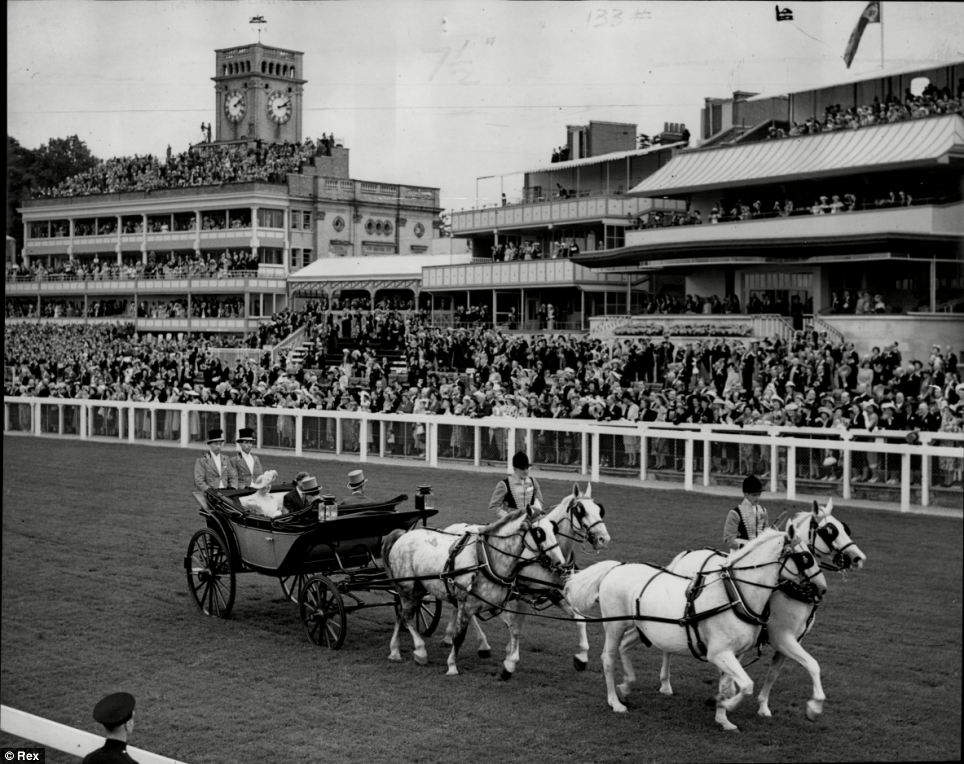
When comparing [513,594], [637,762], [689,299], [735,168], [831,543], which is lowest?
[637,762]

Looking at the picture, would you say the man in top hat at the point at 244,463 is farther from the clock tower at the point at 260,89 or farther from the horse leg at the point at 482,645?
the horse leg at the point at 482,645

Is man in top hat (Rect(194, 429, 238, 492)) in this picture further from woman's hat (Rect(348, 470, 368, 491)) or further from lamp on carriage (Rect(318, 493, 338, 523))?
lamp on carriage (Rect(318, 493, 338, 523))

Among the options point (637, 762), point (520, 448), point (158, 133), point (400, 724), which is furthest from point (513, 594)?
point (158, 133)

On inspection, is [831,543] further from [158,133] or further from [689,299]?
[158,133]

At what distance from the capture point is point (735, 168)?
29.6 ft

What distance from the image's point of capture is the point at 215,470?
32.3 feet

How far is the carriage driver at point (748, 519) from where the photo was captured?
24.7ft

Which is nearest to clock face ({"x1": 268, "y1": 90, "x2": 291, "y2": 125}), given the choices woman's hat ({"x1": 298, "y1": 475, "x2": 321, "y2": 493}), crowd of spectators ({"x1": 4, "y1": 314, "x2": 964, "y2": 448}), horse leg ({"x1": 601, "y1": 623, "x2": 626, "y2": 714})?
crowd of spectators ({"x1": 4, "y1": 314, "x2": 964, "y2": 448})

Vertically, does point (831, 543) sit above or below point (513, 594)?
above

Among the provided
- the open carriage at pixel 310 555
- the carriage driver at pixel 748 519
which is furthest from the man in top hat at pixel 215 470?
the carriage driver at pixel 748 519

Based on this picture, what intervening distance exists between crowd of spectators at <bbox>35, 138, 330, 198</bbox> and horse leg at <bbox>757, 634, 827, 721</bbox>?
580 centimetres

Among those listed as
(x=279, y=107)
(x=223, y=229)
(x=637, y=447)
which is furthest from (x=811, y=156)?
(x=223, y=229)

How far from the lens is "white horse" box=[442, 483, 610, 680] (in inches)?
299

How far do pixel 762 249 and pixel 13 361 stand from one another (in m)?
10.6
